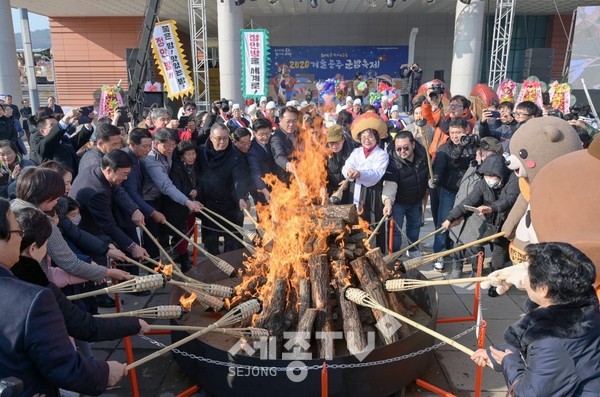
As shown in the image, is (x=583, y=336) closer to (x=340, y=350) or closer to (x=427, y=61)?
(x=340, y=350)

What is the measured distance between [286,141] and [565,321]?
4.74m

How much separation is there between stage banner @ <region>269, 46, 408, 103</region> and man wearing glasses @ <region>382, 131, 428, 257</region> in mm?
18093

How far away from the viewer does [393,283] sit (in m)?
3.75

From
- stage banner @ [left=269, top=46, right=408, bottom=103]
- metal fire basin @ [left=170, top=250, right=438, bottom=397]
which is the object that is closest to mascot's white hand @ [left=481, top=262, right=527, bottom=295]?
metal fire basin @ [left=170, top=250, right=438, bottom=397]

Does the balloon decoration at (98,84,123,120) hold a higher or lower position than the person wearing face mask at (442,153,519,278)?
higher

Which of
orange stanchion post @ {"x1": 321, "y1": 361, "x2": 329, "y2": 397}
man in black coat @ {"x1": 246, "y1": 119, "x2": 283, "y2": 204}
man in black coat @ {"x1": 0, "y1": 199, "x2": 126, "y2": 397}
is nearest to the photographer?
man in black coat @ {"x1": 0, "y1": 199, "x2": 126, "y2": 397}

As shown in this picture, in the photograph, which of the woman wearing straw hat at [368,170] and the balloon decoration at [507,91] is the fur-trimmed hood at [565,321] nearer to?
the woman wearing straw hat at [368,170]

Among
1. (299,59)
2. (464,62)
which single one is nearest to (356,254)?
(464,62)

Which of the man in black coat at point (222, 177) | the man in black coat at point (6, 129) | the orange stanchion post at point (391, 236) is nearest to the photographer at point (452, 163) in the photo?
A: the orange stanchion post at point (391, 236)

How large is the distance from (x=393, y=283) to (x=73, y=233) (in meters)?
2.82

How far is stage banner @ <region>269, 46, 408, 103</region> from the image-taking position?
2364cm

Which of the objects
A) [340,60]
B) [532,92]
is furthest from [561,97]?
[340,60]

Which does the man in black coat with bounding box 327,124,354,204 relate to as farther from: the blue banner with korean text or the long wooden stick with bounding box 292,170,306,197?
the blue banner with korean text

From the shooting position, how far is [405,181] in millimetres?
5922
